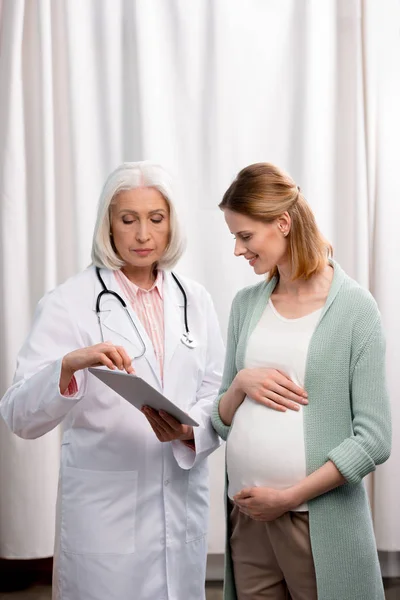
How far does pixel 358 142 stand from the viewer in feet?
9.46

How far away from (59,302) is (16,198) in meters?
1.06

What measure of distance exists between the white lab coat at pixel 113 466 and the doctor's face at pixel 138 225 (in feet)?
0.34

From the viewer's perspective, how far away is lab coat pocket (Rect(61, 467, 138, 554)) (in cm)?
189

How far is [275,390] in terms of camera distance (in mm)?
1582

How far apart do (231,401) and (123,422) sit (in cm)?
34

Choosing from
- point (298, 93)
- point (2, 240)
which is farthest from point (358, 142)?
point (2, 240)

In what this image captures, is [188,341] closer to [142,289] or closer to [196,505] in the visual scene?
[142,289]

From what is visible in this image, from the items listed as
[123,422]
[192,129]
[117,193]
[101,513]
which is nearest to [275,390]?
[123,422]

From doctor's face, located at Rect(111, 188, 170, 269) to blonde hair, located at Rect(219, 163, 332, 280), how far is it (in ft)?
1.17

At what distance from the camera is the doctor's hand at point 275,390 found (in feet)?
5.19

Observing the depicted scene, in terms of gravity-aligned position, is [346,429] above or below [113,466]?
above

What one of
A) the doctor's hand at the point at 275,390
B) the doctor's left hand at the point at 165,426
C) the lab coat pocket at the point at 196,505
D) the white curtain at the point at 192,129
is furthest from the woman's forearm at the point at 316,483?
the white curtain at the point at 192,129

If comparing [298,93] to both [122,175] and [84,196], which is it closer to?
[84,196]

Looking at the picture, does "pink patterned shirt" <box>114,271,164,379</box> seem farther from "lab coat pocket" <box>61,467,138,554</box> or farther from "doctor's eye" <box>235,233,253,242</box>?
"doctor's eye" <box>235,233,253,242</box>
